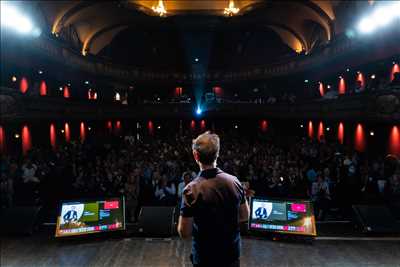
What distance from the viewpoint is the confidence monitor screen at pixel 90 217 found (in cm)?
583

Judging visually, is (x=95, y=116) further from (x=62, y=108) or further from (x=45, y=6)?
(x=45, y=6)

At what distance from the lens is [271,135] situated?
75.3 feet

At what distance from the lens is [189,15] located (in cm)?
2500

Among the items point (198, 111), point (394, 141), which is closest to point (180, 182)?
point (394, 141)

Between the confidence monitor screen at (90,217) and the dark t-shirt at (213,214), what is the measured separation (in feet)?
13.5

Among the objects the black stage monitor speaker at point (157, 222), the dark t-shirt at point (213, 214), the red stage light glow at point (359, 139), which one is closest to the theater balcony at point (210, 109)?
the red stage light glow at point (359, 139)

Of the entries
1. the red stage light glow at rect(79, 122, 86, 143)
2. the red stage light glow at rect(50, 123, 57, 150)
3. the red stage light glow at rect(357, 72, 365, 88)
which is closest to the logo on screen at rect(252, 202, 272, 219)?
the red stage light glow at rect(357, 72, 365, 88)

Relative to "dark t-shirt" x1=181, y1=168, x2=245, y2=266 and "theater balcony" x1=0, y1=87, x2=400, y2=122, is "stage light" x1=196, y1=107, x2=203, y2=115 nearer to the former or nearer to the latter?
"theater balcony" x1=0, y1=87, x2=400, y2=122

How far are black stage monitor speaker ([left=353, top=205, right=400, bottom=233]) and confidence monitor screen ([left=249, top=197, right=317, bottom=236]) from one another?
1.33 metres

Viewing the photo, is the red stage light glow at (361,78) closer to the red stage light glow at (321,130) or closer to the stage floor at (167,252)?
the red stage light glow at (321,130)

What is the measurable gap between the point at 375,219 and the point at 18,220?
7938 mm

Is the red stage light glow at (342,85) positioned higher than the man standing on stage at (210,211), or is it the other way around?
the red stage light glow at (342,85)

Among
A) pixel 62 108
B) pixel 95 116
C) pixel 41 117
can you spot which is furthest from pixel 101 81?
pixel 41 117

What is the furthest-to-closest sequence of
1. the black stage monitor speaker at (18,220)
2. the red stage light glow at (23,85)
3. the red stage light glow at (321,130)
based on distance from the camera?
the red stage light glow at (321,130), the red stage light glow at (23,85), the black stage monitor speaker at (18,220)
